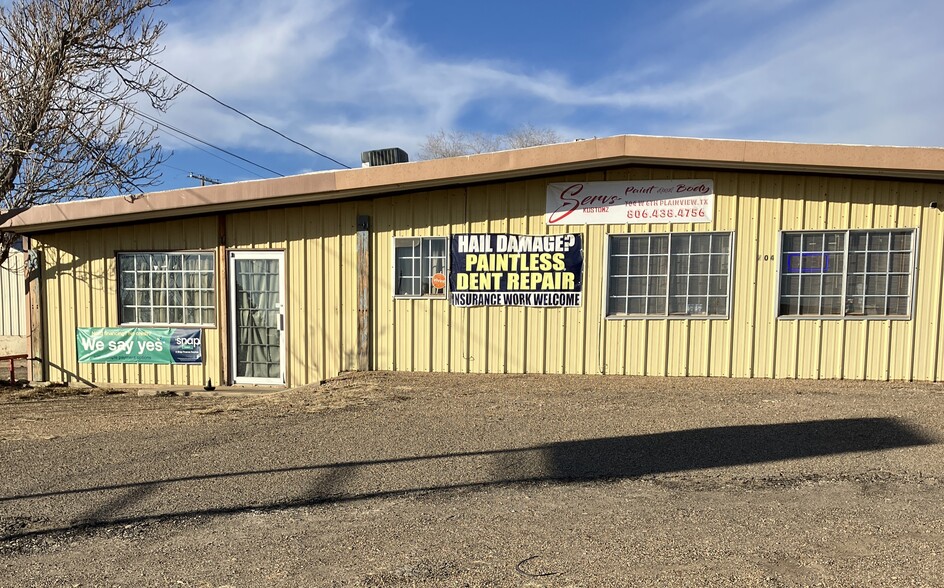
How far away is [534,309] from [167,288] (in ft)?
19.2

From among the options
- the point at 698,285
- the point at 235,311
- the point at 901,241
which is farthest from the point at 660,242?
the point at 235,311

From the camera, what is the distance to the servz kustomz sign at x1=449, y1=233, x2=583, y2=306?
27.2 feet

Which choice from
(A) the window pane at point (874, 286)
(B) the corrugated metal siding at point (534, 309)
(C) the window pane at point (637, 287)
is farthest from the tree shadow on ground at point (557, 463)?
(C) the window pane at point (637, 287)

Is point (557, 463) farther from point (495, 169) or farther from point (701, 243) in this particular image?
point (701, 243)

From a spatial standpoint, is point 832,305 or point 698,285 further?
point 698,285

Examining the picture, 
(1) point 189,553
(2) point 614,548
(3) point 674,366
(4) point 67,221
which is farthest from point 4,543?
(3) point 674,366

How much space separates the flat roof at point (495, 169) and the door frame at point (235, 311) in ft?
2.43

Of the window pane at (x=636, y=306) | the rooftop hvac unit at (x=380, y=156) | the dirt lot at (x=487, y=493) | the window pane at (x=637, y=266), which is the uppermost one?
the rooftop hvac unit at (x=380, y=156)

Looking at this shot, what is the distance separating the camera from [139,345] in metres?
9.17

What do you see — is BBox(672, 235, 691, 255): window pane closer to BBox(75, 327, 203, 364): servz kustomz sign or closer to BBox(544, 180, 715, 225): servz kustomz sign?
BBox(544, 180, 715, 225): servz kustomz sign

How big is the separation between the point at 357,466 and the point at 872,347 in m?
7.27

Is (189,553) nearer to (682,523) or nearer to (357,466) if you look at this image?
(357,466)

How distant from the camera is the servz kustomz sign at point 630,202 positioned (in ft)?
26.2

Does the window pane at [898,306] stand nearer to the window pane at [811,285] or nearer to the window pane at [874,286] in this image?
the window pane at [874,286]
